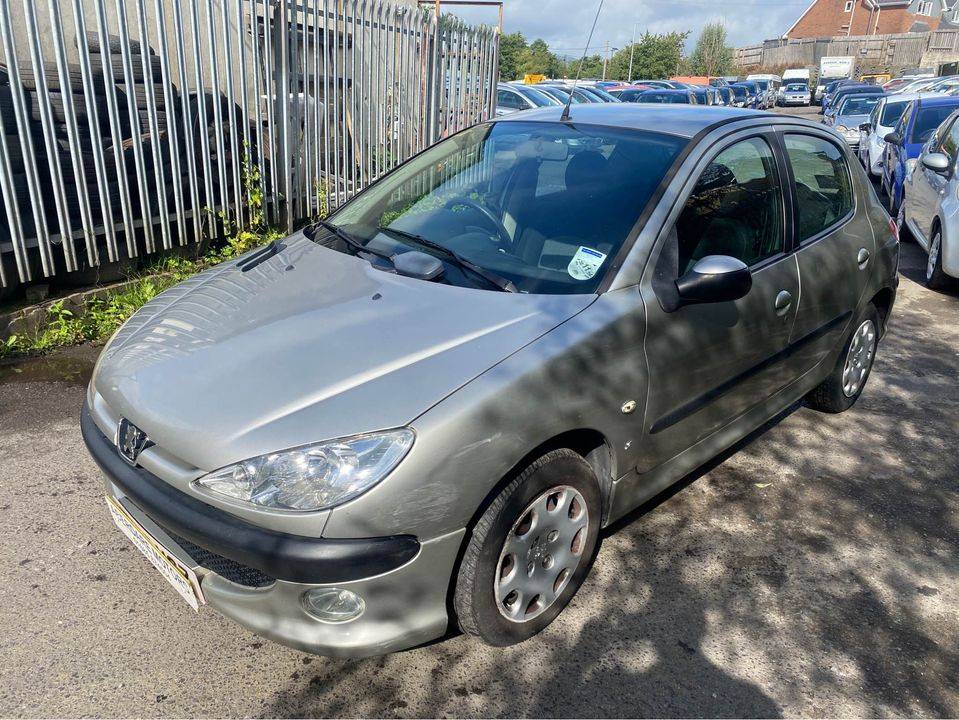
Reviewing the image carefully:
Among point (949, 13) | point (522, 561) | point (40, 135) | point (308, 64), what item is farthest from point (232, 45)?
point (949, 13)

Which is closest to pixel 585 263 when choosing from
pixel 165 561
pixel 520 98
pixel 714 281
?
pixel 714 281

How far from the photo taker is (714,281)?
2732 millimetres

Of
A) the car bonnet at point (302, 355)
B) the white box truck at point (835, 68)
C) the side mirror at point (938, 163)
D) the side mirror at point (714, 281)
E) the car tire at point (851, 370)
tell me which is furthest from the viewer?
the white box truck at point (835, 68)

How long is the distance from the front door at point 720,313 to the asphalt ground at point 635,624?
19.7 inches

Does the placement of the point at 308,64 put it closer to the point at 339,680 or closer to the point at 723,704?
the point at 339,680

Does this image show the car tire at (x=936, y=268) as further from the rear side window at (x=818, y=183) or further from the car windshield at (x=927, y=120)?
the car windshield at (x=927, y=120)

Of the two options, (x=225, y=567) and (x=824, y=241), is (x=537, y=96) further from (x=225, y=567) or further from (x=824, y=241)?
(x=225, y=567)

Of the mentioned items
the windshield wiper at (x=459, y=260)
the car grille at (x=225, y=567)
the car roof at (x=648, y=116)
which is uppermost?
the car roof at (x=648, y=116)

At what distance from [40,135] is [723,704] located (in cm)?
492

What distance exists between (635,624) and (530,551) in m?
0.56

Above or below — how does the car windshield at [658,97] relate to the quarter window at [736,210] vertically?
below

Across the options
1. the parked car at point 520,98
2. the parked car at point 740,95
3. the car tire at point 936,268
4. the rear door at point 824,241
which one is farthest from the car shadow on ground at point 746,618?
the parked car at point 740,95

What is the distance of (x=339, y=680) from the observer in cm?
246

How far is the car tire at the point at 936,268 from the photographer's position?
6.91 meters
